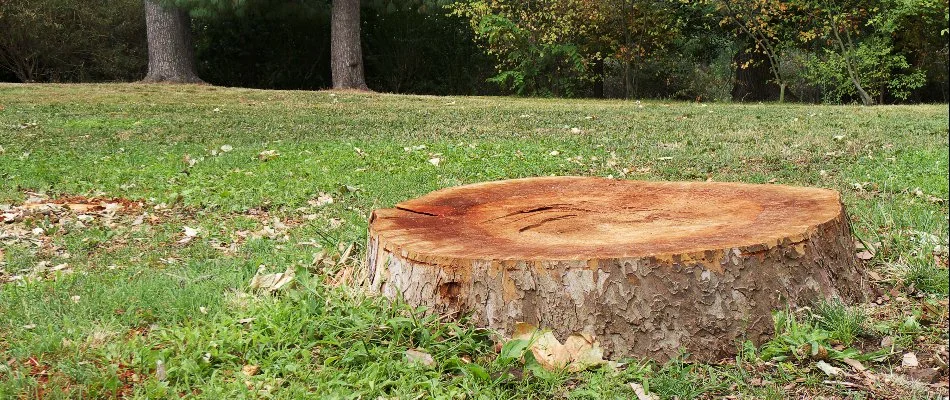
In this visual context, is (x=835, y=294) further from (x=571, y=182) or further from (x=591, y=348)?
(x=571, y=182)

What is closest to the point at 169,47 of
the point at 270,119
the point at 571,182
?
the point at 270,119

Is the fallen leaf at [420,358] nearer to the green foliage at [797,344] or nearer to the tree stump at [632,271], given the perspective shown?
the tree stump at [632,271]

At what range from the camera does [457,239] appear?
3.22 meters

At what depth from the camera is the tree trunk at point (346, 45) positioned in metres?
16.0

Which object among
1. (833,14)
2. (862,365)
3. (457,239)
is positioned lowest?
(862,365)

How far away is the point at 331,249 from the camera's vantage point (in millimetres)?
4152

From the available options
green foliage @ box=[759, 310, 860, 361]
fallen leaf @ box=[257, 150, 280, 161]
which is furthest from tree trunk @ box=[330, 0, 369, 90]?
green foliage @ box=[759, 310, 860, 361]

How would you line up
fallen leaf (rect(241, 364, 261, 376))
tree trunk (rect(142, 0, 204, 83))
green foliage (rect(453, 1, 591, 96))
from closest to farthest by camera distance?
fallen leaf (rect(241, 364, 261, 376)) < tree trunk (rect(142, 0, 204, 83)) < green foliage (rect(453, 1, 591, 96))

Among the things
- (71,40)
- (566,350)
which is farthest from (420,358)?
(71,40)

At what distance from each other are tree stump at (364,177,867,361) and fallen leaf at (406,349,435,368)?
0.21 m

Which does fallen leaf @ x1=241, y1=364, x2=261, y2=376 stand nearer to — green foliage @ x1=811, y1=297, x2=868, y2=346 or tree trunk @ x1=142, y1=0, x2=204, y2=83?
green foliage @ x1=811, y1=297, x2=868, y2=346

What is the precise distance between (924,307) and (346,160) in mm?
4629

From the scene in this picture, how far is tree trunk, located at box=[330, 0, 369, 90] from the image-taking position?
52.4ft

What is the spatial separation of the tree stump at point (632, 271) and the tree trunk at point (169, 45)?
549 inches
